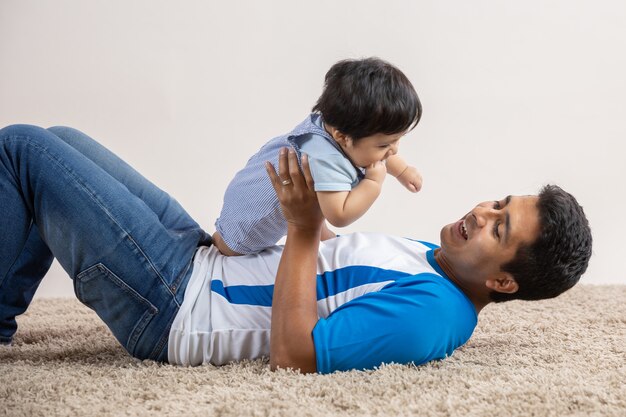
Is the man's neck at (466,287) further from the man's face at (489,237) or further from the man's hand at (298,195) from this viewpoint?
the man's hand at (298,195)

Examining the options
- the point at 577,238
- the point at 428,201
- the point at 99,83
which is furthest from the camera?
the point at 428,201

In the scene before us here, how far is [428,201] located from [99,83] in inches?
59.6

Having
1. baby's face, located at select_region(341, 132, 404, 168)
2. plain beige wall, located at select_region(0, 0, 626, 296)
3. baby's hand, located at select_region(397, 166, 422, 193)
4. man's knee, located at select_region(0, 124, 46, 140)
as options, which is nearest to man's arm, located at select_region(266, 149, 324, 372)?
baby's face, located at select_region(341, 132, 404, 168)

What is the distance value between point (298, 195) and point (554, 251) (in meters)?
0.56

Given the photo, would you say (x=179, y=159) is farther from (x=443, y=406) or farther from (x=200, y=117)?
(x=443, y=406)

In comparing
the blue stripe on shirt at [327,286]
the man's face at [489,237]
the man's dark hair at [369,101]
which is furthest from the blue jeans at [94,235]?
the man's face at [489,237]

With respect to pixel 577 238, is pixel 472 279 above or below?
below

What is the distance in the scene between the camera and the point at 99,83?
10.3 ft

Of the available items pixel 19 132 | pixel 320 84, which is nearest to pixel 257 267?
pixel 19 132

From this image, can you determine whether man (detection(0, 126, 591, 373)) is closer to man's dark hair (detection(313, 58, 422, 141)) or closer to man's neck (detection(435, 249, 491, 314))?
man's neck (detection(435, 249, 491, 314))

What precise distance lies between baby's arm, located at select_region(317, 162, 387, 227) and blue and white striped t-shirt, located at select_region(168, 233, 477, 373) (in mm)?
160

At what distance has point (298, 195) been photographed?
158 centimetres

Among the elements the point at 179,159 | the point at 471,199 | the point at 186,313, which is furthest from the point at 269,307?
the point at 471,199

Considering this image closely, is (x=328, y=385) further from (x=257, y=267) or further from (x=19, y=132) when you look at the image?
(x=19, y=132)
